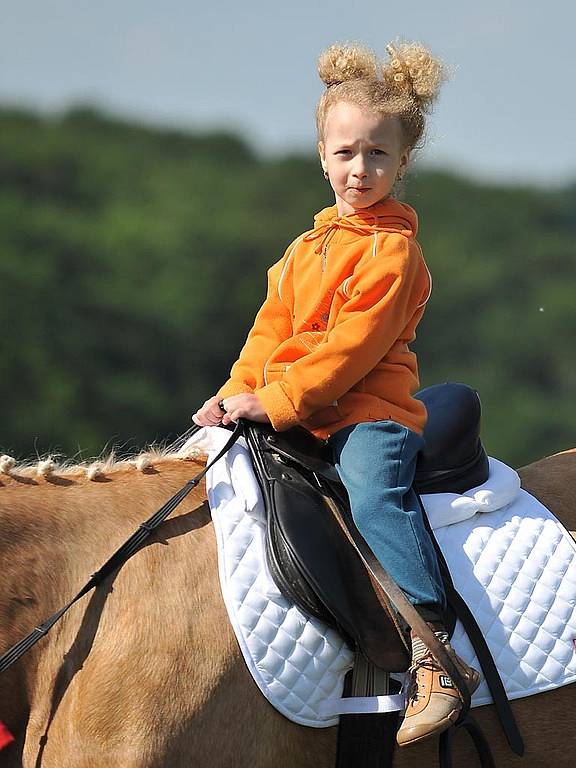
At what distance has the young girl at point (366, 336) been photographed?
9.02 feet

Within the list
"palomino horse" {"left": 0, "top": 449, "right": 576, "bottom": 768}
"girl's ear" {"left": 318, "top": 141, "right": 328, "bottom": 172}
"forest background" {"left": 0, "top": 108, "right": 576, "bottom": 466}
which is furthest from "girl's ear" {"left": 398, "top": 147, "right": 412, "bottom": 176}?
"forest background" {"left": 0, "top": 108, "right": 576, "bottom": 466}

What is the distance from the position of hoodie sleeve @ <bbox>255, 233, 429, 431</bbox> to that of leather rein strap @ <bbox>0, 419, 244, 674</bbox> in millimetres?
151

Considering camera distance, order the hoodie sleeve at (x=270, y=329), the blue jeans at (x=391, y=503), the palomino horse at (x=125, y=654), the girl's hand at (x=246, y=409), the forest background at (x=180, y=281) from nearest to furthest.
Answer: the palomino horse at (x=125, y=654) → the blue jeans at (x=391, y=503) → the girl's hand at (x=246, y=409) → the hoodie sleeve at (x=270, y=329) → the forest background at (x=180, y=281)

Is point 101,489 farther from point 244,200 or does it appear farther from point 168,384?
point 244,200

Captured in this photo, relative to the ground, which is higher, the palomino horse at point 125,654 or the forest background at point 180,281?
the palomino horse at point 125,654

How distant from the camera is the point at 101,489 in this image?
2.88 meters

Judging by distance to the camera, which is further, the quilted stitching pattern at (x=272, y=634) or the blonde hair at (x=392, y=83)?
the blonde hair at (x=392, y=83)

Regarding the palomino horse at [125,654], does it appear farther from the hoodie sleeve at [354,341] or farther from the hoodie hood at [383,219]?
the hoodie hood at [383,219]

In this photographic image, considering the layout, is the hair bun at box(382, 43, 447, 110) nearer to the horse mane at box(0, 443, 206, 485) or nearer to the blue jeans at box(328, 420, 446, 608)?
the blue jeans at box(328, 420, 446, 608)

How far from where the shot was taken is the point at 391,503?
2.77 metres

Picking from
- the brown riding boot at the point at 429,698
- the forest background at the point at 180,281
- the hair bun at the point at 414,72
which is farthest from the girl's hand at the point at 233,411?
the forest background at the point at 180,281

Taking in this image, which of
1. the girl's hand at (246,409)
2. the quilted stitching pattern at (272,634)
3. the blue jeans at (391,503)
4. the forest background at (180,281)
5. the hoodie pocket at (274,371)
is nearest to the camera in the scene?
the quilted stitching pattern at (272,634)

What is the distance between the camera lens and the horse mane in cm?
289

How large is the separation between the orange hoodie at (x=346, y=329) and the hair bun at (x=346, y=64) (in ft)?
1.24
